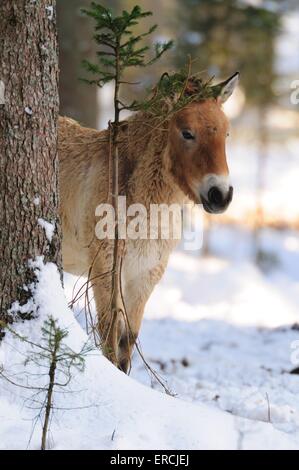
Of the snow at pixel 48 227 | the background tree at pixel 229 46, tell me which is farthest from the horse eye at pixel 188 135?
the background tree at pixel 229 46

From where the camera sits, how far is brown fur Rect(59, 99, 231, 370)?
16.8 feet

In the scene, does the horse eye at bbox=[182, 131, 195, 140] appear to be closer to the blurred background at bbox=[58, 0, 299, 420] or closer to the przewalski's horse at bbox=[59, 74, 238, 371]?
the przewalski's horse at bbox=[59, 74, 238, 371]

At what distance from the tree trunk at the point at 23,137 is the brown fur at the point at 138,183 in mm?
1228

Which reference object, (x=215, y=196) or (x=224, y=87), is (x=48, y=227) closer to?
(x=215, y=196)

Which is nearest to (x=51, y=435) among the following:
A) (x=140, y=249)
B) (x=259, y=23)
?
(x=140, y=249)

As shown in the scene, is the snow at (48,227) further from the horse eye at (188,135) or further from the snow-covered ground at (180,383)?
the horse eye at (188,135)

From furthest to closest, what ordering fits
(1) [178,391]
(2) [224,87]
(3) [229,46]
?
1. (3) [229,46]
2. (1) [178,391]
3. (2) [224,87]

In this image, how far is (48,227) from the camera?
13.6ft

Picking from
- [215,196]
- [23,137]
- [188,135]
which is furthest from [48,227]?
[188,135]

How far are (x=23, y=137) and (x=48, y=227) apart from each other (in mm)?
546

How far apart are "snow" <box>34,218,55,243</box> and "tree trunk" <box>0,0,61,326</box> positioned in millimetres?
17

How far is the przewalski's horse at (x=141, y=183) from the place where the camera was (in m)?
5.06

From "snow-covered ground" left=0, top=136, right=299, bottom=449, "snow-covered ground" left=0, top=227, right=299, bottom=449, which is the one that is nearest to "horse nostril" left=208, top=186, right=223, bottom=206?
"snow-covered ground" left=0, top=136, right=299, bottom=449

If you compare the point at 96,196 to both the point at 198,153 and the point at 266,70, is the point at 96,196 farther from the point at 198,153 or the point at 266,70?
the point at 266,70
